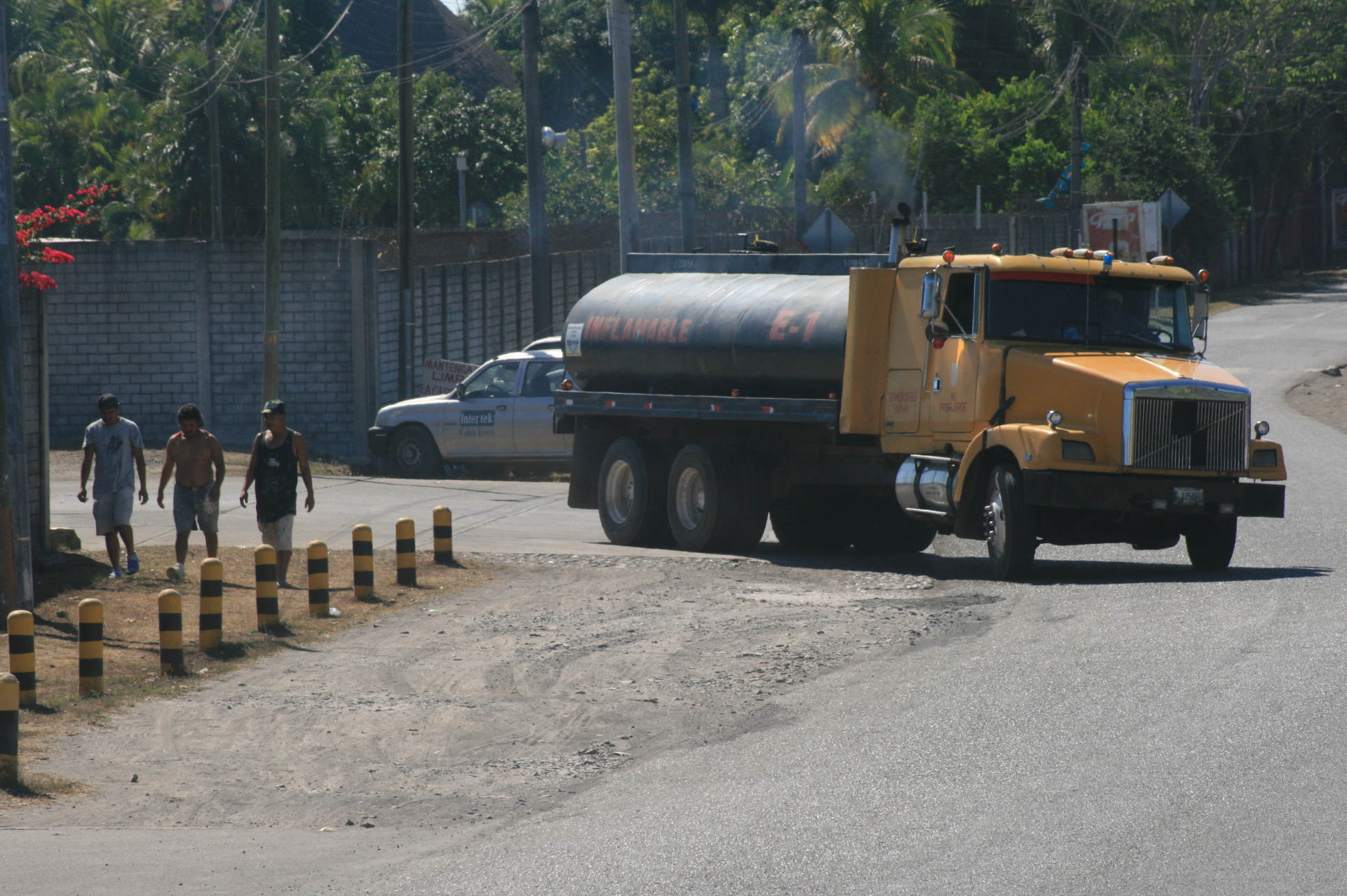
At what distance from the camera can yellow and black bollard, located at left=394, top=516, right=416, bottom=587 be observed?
14789mm

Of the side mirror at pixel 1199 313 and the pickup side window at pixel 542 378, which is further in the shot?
the pickup side window at pixel 542 378

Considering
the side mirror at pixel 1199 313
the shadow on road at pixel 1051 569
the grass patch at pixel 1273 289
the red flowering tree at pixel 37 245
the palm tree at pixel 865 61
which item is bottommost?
the shadow on road at pixel 1051 569

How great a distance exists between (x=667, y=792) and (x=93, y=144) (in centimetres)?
4380

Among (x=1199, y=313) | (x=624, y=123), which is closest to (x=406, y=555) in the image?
(x=1199, y=313)

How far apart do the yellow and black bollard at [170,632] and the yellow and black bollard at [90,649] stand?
56cm

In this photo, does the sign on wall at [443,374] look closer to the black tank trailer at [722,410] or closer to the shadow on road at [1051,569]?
the black tank trailer at [722,410]

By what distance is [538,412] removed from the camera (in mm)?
22641

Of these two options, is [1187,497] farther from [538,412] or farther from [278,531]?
A: [538,412]

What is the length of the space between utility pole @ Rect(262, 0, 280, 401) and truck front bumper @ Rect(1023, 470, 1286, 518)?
13.5 m

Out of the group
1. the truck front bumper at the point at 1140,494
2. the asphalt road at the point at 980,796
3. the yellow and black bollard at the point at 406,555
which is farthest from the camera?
the yellow and black bollard at the point at 406,555

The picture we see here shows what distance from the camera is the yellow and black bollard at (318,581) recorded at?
13.2 meters

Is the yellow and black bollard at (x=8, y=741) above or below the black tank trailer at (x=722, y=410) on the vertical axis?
below

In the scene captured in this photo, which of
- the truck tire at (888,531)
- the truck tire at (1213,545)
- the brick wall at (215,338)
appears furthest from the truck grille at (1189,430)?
the brick wall at (215,338)

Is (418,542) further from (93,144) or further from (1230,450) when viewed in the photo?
(93,144)
